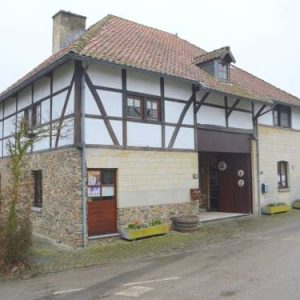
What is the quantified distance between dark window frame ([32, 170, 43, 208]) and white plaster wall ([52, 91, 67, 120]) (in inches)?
93.3

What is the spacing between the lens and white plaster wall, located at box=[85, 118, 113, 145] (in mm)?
11672

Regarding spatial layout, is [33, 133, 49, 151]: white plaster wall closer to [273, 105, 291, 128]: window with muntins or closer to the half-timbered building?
the half-timbered building

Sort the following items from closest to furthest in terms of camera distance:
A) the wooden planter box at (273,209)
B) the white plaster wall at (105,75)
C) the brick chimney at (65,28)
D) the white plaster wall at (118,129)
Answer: the white plaster wall at (105,75)
the white plaster wall at (118,129)
the wooden planter box at (273,209)
the brick chimney at (65,28)

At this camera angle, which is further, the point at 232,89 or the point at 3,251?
the point at 232,89

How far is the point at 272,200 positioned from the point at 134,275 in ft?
39.1

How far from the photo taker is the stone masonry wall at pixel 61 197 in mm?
11438

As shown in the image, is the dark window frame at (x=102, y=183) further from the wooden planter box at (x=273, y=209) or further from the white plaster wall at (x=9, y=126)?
the wooden planter box at (x=273, y=209)

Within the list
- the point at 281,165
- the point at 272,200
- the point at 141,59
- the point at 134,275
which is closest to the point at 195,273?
the point at 134,275

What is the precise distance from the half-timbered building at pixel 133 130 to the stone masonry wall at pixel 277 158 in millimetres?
92

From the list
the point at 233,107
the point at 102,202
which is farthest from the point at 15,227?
the point at 233,107

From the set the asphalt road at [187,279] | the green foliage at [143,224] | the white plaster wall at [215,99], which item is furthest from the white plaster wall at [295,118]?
the asphalt road at [187,279]

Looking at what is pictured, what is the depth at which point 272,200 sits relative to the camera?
18.4m

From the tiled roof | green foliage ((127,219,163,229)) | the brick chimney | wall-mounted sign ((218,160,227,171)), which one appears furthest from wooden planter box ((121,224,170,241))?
the brick chimney

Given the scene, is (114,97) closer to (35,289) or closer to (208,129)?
(208,129)
